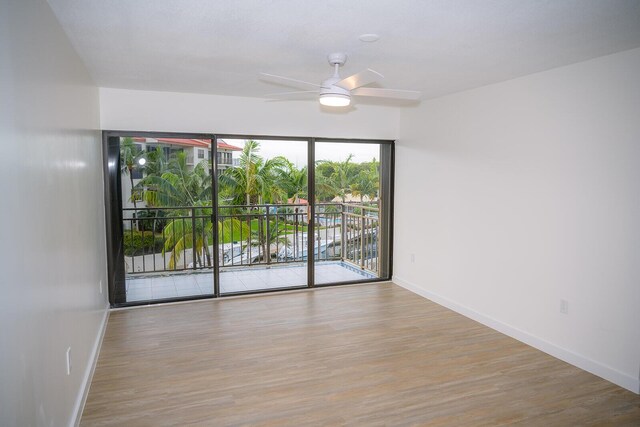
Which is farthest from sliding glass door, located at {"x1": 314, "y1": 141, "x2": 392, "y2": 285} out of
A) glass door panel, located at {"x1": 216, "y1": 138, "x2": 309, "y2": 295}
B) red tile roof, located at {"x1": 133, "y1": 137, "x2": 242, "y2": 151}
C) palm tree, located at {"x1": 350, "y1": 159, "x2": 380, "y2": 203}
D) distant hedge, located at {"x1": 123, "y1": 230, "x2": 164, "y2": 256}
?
distant hedge, located at {"x1": 123, "y1": 230, "x2": 164, "y2": 256}

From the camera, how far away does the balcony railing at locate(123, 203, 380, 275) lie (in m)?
4.99

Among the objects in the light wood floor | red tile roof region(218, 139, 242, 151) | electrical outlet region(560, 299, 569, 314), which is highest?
red tile roof region(218, 139, 242, 151)

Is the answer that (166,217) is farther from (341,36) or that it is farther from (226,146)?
(341,36)

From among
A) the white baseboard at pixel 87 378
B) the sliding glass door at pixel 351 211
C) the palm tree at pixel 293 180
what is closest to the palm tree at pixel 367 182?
the sliding glass door at pixel 351 211

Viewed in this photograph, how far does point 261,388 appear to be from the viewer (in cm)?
304

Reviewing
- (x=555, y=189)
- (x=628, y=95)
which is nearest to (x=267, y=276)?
(x=555, y=189)

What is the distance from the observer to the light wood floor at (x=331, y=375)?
8.90 ft

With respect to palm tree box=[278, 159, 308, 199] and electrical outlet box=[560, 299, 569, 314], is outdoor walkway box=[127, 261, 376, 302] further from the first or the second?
electrical outlet box=[560, 299, 569, 314]

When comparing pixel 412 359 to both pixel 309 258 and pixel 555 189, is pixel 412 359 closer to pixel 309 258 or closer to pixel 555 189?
pixel 555 189

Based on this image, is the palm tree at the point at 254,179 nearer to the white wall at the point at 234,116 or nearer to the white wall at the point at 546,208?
the white wall at the point at 234,116

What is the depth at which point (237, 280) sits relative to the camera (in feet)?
18.8

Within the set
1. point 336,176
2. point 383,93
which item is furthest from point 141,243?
point 383,93

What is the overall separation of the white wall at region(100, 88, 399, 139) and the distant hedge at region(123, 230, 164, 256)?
1225 millimetres

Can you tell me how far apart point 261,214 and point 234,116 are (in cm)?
144
